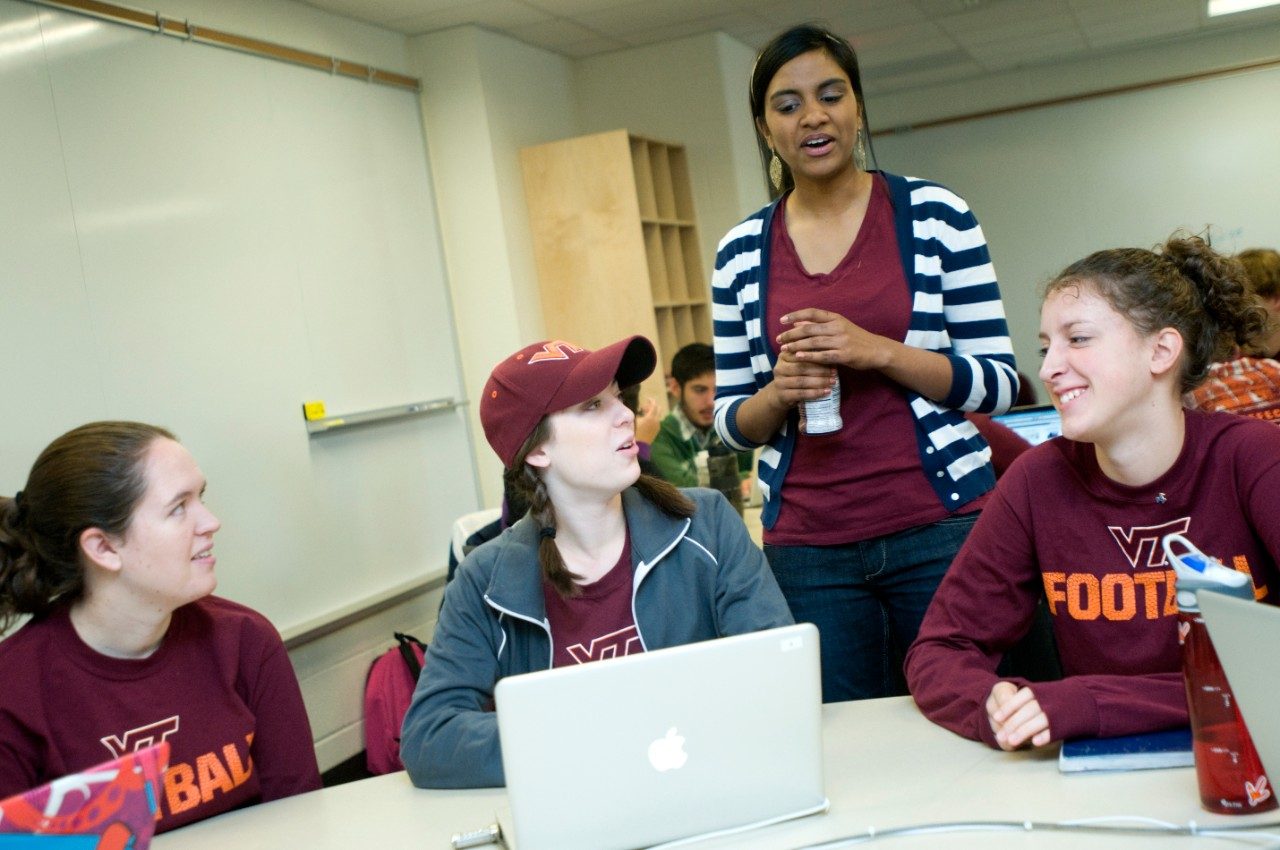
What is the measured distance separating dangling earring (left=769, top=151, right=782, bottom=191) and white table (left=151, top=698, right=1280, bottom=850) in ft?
3.10

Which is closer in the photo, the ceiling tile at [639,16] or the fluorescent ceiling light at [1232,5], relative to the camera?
the ceiling tile at [639,16]

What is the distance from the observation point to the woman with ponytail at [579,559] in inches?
72.2

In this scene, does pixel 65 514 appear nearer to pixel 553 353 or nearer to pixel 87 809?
pixel 553 353

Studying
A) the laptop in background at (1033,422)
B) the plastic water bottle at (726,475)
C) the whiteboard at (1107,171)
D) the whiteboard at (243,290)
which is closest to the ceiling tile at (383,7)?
the whiteboard at (243,290)

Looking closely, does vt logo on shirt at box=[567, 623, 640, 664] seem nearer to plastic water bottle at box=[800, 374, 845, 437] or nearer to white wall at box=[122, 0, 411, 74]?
plastic water bottle at box=[800, 374, 845, 437]

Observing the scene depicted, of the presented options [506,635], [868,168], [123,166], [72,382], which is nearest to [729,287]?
[868,168]

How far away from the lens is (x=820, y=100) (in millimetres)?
2031

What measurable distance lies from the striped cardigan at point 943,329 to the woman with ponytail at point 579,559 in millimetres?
247

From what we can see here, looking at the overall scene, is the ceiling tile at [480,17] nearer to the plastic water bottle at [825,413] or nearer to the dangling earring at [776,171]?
the dangling earring at [776,171]

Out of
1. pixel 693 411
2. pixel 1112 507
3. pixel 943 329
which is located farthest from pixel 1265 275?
pixel 1112 507

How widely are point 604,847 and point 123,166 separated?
3138 millimetres

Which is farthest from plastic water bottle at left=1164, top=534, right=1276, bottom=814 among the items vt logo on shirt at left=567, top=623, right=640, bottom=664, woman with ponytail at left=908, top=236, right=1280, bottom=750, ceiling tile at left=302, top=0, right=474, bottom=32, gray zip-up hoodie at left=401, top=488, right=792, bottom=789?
ceiling tile at left=302, top=0, right=474, bottom=32

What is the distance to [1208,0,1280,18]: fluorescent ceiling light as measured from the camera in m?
7.58

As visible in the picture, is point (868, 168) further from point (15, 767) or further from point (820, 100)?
point (15, 767)
